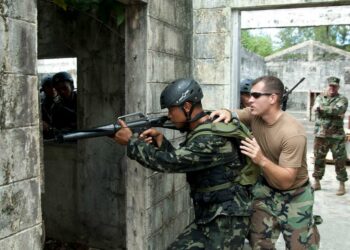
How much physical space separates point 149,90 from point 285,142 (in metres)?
1.26

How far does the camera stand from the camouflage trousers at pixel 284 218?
3.13 m

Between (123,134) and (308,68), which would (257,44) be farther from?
(123,134)

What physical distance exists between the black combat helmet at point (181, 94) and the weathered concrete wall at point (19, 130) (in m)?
0.88

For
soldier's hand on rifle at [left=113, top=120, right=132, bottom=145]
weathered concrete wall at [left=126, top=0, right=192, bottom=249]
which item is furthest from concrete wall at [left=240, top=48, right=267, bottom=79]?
soldier's hand on rifle at [left=113, top=120, right=132, bottom=145]

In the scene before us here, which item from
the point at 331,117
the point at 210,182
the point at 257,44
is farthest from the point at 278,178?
the point at 257,44

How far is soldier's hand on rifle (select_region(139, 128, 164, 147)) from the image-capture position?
9.61ft

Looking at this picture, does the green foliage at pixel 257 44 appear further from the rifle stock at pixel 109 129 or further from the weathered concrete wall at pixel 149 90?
the rifle stock at pixel 109 129

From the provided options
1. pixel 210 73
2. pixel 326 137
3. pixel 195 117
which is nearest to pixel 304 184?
pixel 195 117

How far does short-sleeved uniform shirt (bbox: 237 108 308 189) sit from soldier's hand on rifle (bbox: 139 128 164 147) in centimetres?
80

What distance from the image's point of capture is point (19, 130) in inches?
85.0

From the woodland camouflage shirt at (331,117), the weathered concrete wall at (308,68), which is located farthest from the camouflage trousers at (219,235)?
the weathered concrete wall at (308,68)

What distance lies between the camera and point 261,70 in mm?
24203

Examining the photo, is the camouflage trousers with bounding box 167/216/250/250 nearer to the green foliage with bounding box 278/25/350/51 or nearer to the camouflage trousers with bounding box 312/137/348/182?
the camouflage trousers with bounding box 312/137/348/182

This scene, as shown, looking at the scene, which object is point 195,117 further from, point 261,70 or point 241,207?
point 261,70
